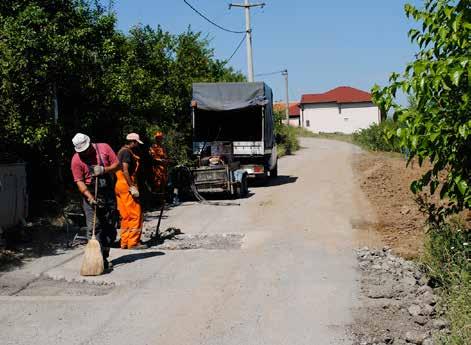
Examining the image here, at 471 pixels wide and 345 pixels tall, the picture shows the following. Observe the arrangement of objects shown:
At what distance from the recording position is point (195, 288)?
7.30m

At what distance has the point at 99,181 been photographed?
322 inches

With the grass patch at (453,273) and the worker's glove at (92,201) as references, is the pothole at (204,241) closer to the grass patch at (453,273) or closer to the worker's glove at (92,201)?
the worker's glove at (92,201)

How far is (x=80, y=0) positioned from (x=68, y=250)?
6003 mm

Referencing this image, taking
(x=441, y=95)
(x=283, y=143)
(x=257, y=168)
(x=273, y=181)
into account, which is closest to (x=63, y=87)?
(x=257, y=168)

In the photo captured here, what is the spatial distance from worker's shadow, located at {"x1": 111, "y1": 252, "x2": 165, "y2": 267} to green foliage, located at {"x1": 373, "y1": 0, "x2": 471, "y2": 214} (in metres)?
4.11

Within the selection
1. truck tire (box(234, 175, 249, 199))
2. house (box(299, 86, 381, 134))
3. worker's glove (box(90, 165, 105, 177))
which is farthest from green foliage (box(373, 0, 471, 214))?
house (box(299, 86, 381, 134))

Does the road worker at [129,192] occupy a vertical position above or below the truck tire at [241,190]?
above

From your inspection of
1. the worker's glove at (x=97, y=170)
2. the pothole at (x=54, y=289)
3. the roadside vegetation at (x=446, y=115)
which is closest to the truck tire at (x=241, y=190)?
the worker's glove at (x=97, y=170)

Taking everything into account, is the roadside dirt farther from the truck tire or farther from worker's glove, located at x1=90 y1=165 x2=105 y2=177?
worker's glove, located at x1=90 y1=165 x2=105 y2=177

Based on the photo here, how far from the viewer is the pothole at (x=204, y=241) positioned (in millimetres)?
9977

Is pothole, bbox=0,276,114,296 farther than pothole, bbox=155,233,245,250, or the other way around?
pothole, bbox=155,233,245,250

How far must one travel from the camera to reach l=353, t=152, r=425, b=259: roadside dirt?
9781mm

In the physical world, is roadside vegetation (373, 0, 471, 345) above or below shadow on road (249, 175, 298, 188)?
above

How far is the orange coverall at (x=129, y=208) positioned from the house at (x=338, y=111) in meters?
78.7
